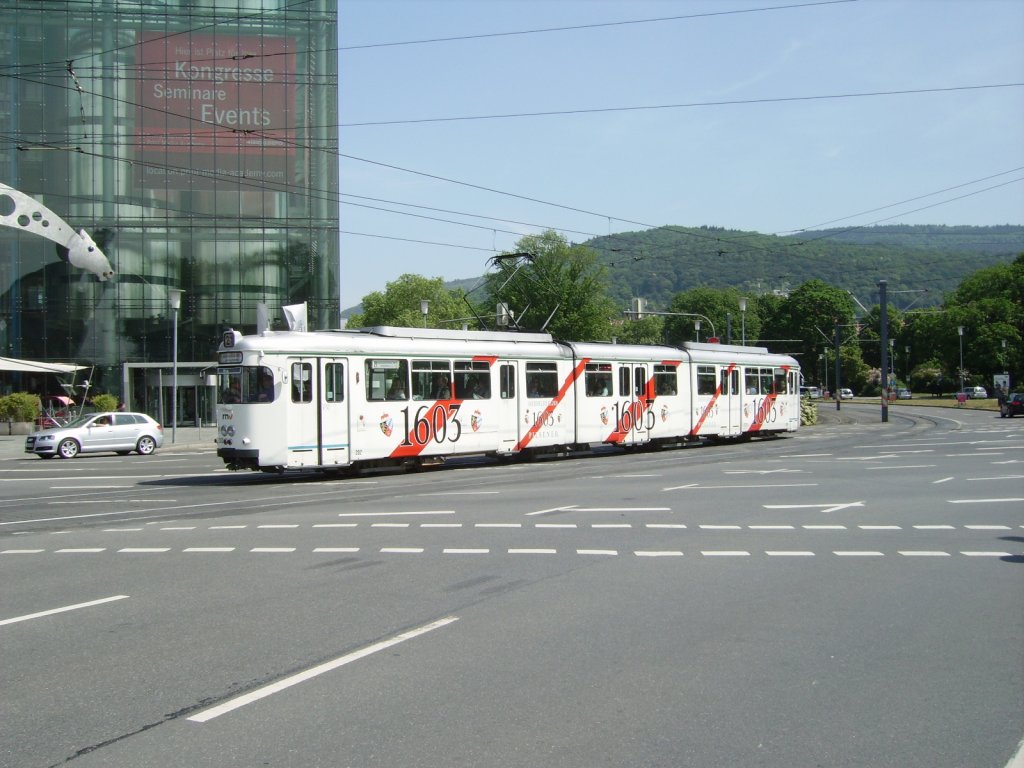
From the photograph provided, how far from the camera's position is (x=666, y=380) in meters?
31.3

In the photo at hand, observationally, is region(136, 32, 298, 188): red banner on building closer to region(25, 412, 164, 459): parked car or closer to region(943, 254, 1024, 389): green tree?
region(25, 412, 164, 459): parked car

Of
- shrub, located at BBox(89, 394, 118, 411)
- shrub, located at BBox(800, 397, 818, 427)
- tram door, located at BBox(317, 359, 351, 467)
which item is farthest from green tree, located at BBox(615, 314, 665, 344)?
tram door, located at BBox(317, 359, 351, 467)

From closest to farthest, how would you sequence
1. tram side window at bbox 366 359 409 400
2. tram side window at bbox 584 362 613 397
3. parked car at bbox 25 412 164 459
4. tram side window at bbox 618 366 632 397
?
tram side window at bbox 366 359 409 400
tram side window at bbox 584 362 613 397
tram side window at bbox 618 366 632 397
parked car at bbox 25 412 164 459

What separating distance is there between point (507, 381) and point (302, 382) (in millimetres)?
6418

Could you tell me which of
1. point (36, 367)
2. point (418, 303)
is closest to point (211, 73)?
point (36, 367)

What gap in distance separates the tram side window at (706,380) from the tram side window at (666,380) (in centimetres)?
130

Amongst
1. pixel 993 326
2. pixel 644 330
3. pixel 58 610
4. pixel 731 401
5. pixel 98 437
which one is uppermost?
pixel 644 330

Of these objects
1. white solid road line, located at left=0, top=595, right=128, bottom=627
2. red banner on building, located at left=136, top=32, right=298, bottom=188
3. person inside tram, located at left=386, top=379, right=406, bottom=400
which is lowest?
white solid road line, located at left=0, top=595, right=128, bottom=627

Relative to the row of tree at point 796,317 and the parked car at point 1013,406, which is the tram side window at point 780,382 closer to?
the parked car at point 1013,406

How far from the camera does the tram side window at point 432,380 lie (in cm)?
2297

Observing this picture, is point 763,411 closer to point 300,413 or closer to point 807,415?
point 807,415

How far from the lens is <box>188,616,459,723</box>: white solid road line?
209 inches

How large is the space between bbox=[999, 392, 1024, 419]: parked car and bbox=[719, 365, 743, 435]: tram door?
29.3 metres

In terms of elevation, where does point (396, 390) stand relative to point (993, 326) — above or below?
below
